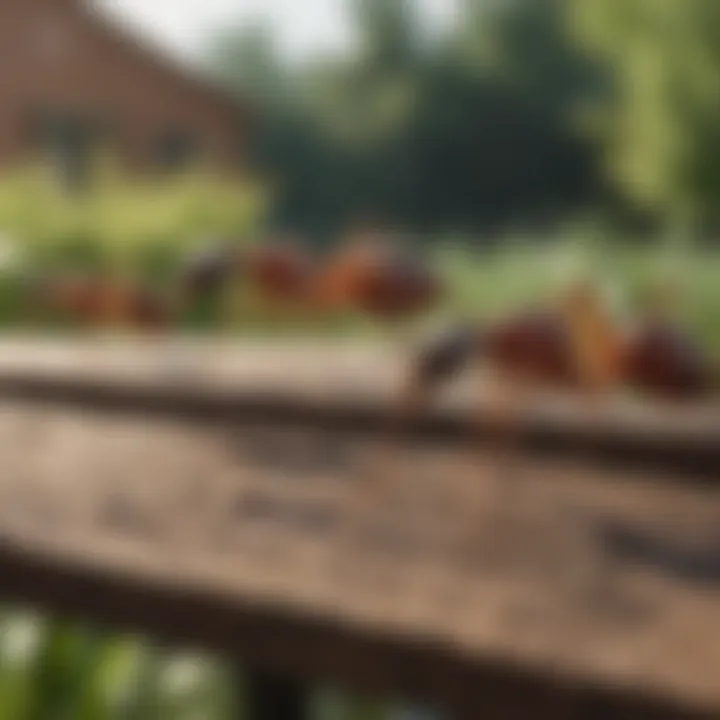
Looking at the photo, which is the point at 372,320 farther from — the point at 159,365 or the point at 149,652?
the point at 149,652

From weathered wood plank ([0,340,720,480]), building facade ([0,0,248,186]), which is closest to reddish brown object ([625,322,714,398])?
weathered wood plank ([0,340,720,480])

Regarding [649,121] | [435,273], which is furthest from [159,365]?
[649,121]

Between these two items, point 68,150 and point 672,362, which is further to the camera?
point 68,150

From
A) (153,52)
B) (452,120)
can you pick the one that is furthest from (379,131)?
(153,52)

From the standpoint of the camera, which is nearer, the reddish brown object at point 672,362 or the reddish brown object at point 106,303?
the reddish brown object at point 672,362

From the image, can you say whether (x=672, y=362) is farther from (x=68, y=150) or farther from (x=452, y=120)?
(x=68, y=150)

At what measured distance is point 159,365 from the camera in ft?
2.19

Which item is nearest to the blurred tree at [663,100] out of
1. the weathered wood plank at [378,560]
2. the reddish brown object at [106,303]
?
the weathered wood plank at [378,560]

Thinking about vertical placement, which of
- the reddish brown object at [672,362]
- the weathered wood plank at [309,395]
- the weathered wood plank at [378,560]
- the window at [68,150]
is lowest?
the weathered wood plank at [378,560]

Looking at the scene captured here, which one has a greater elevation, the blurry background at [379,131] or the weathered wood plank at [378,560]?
the blurry background at [379,131]

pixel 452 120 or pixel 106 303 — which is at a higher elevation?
pixel 452 120

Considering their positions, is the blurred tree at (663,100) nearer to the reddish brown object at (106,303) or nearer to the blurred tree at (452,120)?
the blurred tree at (452,120)

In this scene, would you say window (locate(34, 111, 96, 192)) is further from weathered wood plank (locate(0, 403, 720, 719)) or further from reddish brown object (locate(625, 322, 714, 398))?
reddish brown object (locate(625, 322, 714, 398))

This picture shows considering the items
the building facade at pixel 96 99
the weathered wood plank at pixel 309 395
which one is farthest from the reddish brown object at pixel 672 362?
the building facade at pixel 96 99
